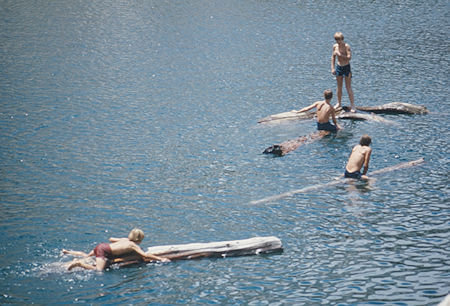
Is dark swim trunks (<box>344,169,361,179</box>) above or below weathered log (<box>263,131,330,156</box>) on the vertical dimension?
below

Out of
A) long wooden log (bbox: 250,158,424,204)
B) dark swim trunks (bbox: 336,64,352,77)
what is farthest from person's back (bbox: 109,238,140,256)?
dark swim trunks (bbox: 336,64,352,77)

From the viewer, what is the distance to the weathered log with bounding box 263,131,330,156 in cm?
1905

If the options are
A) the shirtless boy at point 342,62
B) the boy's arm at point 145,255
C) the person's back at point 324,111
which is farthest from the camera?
the shirtless boy at point 342,62

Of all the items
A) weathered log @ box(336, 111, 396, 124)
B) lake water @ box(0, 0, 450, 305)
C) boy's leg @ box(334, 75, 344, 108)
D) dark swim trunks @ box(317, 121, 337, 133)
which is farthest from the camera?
boy's leg @ box(334, 75, 344, 108)

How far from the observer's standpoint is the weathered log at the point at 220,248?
1291 centimetres

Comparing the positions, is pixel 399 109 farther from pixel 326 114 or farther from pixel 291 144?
pixel 291 144

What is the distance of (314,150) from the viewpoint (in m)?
19.6

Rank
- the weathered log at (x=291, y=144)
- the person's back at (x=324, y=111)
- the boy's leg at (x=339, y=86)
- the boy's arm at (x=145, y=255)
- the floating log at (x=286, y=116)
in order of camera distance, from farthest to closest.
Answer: the boy's leg at (x=339, y=86)
the floating log at (x=286, y=116)
the person's back at (x=324, y=111)
the weathered log at (x=291, y=144)
the boy's arm at (x=145, y=255)

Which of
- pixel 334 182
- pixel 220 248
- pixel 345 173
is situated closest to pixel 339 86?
pixel 345 173

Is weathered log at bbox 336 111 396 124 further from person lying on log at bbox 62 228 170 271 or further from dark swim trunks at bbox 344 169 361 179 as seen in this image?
person lying on log at bbox 62 228 170 271

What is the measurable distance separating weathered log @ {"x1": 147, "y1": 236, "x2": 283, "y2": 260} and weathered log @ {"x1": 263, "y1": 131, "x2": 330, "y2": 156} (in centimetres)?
614

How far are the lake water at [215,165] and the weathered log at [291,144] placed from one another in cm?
30

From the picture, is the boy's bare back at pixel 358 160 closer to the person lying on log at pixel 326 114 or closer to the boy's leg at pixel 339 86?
the person lying on log at pixel 326 114

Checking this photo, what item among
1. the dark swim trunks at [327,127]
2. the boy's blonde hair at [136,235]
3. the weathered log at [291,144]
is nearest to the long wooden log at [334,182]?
the weathered log at [291,144]
